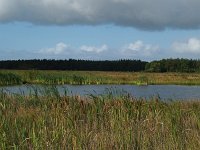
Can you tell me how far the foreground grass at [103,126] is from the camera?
6.64 meters

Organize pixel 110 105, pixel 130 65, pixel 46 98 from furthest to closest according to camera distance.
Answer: pixel 130 65, pixel 46 98, pixel 110 105

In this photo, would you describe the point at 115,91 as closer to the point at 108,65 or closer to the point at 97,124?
the point at 97,124

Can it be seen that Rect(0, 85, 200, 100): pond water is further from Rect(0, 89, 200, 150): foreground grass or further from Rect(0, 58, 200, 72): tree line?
Rect(0, 58, 200, 72): tree line

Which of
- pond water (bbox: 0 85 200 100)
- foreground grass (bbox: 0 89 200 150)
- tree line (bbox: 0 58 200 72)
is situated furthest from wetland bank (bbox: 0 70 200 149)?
tree line (bbox: 0 58 200 72)

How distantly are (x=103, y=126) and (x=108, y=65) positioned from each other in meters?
112

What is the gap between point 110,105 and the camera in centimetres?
955

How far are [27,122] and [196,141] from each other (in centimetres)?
285

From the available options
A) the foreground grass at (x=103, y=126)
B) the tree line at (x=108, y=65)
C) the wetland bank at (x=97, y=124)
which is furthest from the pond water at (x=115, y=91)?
the tree line at (x=108, y=65)

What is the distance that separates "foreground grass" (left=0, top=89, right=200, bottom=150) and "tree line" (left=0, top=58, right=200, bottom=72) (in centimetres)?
9011

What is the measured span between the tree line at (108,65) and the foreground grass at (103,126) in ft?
Result: 296

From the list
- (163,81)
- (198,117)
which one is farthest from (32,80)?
(198,117)

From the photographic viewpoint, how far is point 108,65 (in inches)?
4724

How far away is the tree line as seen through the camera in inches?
3999

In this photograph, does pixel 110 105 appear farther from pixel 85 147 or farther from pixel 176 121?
pixel 85 147
